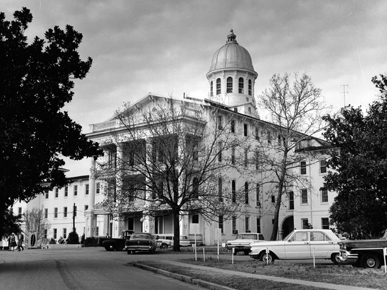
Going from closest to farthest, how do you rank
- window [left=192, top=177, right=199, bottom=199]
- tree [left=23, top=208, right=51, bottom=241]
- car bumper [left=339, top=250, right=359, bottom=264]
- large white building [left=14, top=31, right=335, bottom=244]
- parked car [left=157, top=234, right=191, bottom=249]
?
car bumper [left=339, top=250, right=359, bottom=264] → window [left=192, top=177, right=199, bottom=199] → parked car [left=157, top=234, right=191, bottom=249] → large white building [left=14, top=31, right=335, bottom=244] → tree [left=23, top=208, right=51, bottom=241]

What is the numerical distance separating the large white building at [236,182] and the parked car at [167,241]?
6.08 ft

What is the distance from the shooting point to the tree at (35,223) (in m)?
83.1

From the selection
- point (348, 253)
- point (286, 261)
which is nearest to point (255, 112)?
point (286, 261)

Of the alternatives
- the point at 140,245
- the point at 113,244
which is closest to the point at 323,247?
the point at 140,245

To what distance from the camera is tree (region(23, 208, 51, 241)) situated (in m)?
83.1

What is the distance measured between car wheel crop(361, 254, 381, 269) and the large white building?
30.6 meters

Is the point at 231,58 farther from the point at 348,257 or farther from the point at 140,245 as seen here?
the point at 348,257

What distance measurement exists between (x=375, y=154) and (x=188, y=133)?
1782 cm

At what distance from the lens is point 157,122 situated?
139 feet

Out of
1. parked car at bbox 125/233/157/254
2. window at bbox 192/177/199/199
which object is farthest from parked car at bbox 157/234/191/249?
parked car at bbox 125/233/157/254

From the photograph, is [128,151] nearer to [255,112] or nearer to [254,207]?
[254,207]

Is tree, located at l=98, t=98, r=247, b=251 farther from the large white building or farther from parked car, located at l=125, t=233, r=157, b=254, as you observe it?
the large white building

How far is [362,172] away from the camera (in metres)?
27.6

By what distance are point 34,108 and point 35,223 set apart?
216 feet
